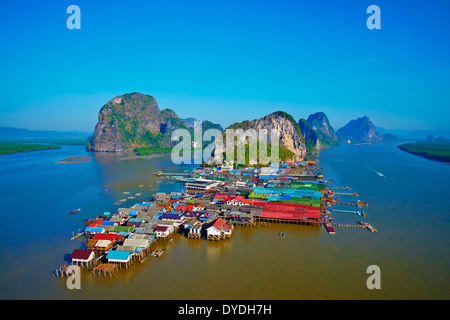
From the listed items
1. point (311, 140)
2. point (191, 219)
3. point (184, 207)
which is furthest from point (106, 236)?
point (311, 140)

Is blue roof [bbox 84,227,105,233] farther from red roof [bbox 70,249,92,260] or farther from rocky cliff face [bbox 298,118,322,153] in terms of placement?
rocky cliff face [bbox 298,118,322,153]

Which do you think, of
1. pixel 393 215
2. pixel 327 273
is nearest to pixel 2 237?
pixel 327 273

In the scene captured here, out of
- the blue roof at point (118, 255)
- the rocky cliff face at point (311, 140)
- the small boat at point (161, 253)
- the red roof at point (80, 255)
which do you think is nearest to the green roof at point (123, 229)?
the blue roof at point (118, 255)

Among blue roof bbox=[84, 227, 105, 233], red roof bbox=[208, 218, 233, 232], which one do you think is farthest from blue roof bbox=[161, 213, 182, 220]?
blue roof bbox=[84, 227, 105, 233]

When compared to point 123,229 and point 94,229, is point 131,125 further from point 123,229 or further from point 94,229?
point 123,229

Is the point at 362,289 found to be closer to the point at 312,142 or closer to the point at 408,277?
the point at 408,277

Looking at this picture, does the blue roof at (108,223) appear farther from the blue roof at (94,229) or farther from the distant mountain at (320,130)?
the distant mountain at (320,130)
